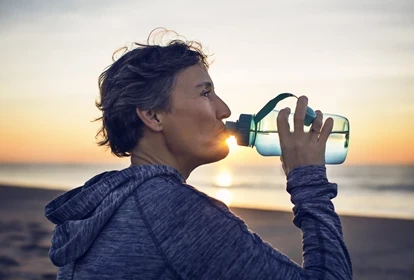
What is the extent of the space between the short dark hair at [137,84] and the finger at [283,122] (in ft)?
1.26

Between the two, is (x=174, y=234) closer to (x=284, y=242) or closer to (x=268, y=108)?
(x=268, y=108)

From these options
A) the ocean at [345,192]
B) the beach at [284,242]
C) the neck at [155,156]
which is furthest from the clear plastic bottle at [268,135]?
the ocean at [345,192]

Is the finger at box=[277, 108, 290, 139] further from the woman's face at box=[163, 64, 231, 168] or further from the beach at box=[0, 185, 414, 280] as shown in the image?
the beach at box=[0, 185, 414, 280]

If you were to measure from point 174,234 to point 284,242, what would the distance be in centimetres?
855

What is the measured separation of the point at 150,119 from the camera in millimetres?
2363

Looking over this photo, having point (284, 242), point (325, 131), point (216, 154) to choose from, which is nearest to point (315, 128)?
point (325, 131)

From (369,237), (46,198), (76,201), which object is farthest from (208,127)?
(46,198)

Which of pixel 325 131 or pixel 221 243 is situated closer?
pixel 221 243

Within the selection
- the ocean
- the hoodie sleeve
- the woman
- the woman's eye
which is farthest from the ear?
the ocean

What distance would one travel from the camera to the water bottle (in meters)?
2.47

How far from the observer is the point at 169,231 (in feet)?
6.46

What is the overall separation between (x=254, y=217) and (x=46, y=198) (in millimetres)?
7057

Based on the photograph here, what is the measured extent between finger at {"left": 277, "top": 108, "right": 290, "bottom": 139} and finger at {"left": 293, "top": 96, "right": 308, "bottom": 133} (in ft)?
0.09

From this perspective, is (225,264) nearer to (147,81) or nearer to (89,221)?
(89,221)
